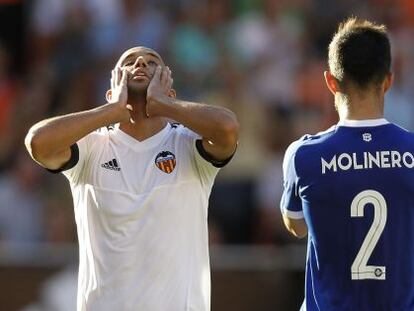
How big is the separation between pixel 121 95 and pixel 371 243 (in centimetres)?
162

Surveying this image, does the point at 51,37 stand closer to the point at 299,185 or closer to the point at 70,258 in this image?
the point at 70,258

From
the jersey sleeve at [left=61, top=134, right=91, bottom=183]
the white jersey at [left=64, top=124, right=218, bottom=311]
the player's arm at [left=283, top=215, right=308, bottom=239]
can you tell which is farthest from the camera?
the jersey sleeve at [left=61, top=134, right=91, bottom=183]

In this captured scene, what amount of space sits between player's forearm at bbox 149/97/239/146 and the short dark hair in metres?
0.64

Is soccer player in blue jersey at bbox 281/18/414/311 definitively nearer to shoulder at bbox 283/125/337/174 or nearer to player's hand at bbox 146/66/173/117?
shoulder at bbox 283/125/337/174

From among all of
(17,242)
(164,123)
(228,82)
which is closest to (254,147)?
(228,82)

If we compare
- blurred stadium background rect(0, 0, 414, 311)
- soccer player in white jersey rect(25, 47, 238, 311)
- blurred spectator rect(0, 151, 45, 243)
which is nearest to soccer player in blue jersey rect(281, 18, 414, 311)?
soccer player in white jersey rect(25, 47, 238, 311)

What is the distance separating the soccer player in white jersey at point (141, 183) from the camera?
6.83 m

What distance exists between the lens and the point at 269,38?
46.1 ft

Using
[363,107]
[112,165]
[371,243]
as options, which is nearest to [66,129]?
[112,165]

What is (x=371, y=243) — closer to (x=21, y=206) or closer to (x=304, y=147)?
(x=304, y=147)

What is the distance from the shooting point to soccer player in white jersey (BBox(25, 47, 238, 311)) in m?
6.83

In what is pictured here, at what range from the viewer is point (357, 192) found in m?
6.46

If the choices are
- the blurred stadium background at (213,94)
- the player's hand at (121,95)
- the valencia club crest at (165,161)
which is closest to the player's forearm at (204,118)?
the player's hand at (121,95)

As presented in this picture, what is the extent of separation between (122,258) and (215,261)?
5.08 meters
